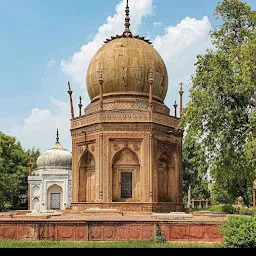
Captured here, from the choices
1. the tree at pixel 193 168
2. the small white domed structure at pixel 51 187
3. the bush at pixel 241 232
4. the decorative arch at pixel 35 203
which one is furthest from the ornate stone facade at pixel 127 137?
the decorative arch at pixel 35 203

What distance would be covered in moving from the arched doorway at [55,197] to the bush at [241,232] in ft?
87.0

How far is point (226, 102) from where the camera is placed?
45.9 feet

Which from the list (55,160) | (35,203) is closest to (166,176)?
(55,160)

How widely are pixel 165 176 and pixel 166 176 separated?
8 cm

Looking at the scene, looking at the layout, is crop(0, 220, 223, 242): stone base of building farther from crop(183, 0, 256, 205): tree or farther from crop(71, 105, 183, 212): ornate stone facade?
crop(71, 105, 183, 212): ornate stone facade

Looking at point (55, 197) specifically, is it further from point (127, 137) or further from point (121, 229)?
point (121, 229)

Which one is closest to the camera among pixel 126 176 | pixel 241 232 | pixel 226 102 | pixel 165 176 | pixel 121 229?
pixel 241 232

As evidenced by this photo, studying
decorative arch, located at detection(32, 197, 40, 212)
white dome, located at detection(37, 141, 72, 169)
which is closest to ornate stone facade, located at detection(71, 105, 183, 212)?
decorative arch, located at detection(32, 197, 40, 212)

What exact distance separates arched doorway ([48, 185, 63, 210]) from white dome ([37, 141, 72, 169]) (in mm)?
2034

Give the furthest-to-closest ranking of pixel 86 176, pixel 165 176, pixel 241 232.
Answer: pixel 86 176
pixel 165 176
pixel 241 232

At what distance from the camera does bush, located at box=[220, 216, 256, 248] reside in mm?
9406

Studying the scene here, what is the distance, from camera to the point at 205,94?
13812mm

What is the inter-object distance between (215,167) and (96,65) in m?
9.15

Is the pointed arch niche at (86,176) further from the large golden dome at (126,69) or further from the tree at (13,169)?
the tree at (13,169)
